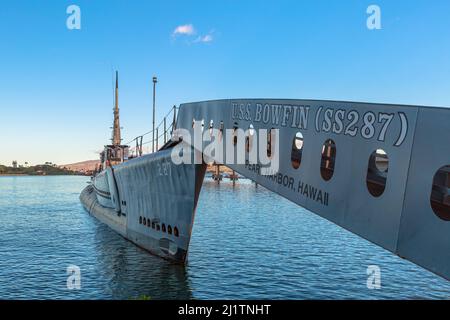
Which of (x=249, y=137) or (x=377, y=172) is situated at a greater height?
(x=249, y=137)

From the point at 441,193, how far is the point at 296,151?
210 inches

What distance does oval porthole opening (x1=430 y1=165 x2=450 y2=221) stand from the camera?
870 centimetres

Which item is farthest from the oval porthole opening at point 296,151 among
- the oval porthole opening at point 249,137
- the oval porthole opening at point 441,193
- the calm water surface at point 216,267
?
the calm water surface at point 216,267

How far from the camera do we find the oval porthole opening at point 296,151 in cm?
1309

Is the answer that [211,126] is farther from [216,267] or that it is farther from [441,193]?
[441,193]

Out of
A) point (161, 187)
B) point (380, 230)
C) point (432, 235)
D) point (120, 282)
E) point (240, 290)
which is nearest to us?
point (432, 235)

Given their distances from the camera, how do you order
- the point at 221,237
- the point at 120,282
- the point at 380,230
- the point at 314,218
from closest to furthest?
the point at 380,230
the point at 120,282
the point at 221,237
the point at 314,218

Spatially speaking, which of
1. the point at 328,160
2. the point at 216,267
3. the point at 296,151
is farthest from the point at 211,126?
the point at 216,267

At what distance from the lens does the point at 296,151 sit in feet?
44.3

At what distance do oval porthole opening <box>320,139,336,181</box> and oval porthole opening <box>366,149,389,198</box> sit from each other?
49.7 inches
